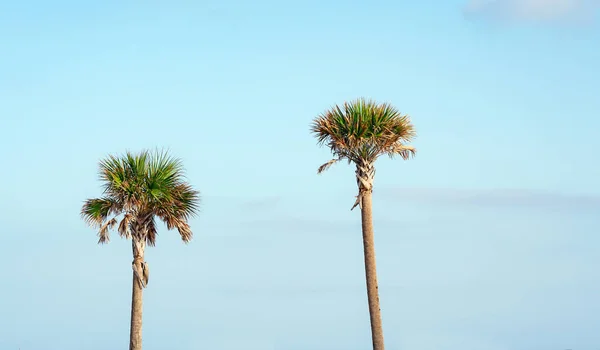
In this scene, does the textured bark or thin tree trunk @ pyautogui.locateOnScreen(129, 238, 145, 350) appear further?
thin tree trunk @ pyautogui.locateOnScreen(129, 238, 145, 350)

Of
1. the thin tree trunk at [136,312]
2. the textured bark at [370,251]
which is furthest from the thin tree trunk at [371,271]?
the thin tree trunk at [136,312]

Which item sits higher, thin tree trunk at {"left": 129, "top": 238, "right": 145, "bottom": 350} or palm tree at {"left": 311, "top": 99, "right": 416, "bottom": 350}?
palm tree at {"left": 311, "top": 99, "right": 416, "bottom": 350}

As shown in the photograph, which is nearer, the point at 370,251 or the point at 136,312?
the point at 370,251

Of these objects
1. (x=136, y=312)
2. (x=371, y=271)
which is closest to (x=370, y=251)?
(x=371, y=271)

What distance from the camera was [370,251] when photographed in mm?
45062

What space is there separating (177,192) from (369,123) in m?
10.1

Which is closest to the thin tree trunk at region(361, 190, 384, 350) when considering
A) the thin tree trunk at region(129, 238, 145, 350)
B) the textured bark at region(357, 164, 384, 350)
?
the textured bark at region(357, 164, 384, 350)

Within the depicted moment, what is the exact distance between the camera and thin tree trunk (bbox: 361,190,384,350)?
1747 inches

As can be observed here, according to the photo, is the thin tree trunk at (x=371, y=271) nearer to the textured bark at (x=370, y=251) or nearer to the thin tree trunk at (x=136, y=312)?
the textured bark at (x=370, y=251)

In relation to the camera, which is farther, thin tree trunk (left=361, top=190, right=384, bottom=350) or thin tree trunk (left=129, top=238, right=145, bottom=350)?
thin tree trunk (left=129, top=238, right=145, bottom=350)

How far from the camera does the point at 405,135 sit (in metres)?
47.3

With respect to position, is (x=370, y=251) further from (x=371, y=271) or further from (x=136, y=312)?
(x=136, y=312)

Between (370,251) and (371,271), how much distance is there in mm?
842

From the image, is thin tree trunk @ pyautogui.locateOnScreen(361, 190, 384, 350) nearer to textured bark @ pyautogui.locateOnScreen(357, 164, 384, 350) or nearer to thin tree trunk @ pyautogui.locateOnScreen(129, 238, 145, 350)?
textured bark @ pyautogui.locateOnScreen(357, 164, 384, 350)
